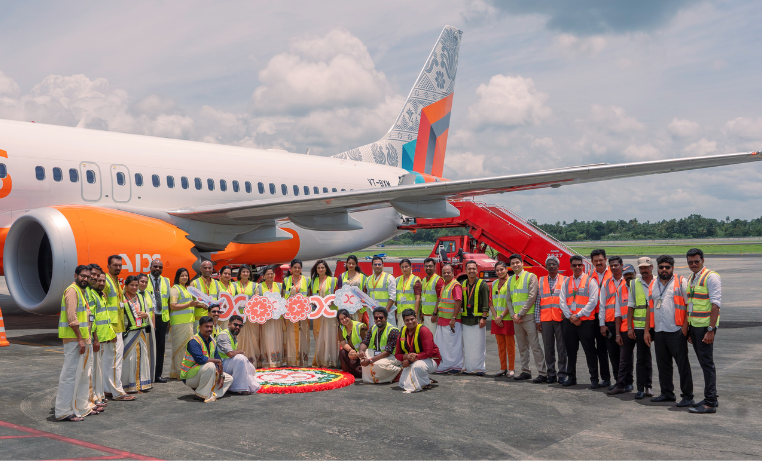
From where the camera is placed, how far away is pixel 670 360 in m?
6.97

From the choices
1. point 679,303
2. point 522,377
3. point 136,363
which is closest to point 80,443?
point 136,363

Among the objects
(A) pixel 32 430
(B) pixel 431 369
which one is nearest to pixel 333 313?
(B) pixel 431 369

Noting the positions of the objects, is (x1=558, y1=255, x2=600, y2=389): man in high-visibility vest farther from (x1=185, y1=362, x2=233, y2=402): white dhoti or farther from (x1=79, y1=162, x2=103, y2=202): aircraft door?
(x1=79, y1=162, x2=103, y2=202): aircraft door

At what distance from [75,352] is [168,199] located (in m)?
6.69

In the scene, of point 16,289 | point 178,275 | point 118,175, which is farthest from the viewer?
point 118,175

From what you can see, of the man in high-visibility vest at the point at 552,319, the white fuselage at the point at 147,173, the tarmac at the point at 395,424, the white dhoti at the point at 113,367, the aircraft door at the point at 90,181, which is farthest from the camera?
the aircraft door at the point at 90,181

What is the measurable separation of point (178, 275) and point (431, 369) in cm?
379

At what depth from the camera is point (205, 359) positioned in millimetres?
7020

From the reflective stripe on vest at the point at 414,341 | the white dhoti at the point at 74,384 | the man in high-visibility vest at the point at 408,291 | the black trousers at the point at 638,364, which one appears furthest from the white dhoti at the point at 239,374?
the black trousers at the point at 638,364

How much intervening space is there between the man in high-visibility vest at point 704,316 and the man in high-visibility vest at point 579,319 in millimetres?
1267

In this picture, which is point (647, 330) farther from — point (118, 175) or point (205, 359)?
point (118, 175)

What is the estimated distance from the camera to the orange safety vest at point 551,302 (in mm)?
8141

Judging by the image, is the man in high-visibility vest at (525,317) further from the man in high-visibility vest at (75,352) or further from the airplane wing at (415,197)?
the man in high-visibility vest at (75,352)

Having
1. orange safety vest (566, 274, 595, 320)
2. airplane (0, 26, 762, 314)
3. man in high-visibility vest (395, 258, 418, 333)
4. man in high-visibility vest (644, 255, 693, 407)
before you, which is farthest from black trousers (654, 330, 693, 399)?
airplane (0, 26, 762, 314)
